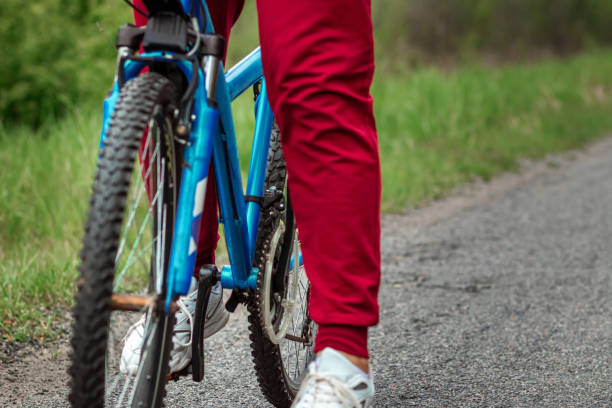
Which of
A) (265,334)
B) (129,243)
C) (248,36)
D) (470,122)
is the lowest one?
(265,334)

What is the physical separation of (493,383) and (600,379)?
0.28 metres

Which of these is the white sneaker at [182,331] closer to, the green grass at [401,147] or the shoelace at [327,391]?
the shoelace at [327,391]

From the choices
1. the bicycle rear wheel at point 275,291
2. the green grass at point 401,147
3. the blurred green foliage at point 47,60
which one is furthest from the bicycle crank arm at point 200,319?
the blurred green foliage at point 47,60

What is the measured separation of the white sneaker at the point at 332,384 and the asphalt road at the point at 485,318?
1.69 feet

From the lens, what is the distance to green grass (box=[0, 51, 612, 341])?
2.62 metres

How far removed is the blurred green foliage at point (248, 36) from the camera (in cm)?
532

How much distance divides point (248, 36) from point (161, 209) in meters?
7.70

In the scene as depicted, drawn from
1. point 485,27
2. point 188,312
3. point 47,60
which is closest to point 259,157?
point 188,312

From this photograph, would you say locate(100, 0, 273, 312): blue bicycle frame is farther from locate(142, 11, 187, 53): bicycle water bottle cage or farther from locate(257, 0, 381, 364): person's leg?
locate(257, 0, 381, 364): person's leg

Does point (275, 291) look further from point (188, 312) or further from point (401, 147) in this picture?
point (401, 147)

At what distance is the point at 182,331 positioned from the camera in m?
1.62

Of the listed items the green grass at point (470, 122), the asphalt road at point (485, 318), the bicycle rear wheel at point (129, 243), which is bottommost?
the asphalt road at point (485, 318)

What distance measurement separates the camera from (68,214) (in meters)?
3.50

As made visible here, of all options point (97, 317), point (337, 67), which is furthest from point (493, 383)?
point (97, 317)
